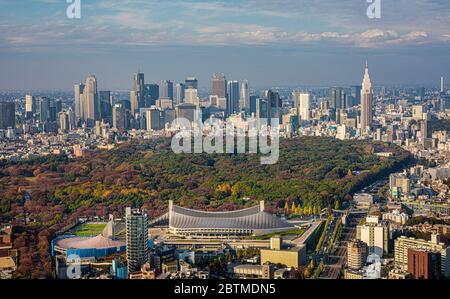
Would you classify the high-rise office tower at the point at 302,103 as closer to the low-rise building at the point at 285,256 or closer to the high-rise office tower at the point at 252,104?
the high-rise office tower at the point at 252,104

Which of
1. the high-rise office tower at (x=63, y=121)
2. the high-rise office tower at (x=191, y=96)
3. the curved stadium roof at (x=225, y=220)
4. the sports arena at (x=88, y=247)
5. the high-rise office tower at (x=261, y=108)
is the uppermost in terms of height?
the high-rise office tower at (x=191, y=96)

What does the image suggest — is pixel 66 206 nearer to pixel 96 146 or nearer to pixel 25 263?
pixel 25 263

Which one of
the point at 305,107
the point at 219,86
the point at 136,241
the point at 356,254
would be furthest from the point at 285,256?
the point at 305,107

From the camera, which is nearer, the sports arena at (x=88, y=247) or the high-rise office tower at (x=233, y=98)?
the sports arena at (x=88, y=247)

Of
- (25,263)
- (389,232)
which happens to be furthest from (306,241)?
(25,263)

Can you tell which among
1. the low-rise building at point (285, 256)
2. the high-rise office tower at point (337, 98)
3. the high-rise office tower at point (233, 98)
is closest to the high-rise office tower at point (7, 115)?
the high-rise office tower at point (233, 98)

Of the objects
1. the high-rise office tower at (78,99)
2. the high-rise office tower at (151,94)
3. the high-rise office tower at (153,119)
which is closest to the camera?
the high-rise office tower at (78,99)
